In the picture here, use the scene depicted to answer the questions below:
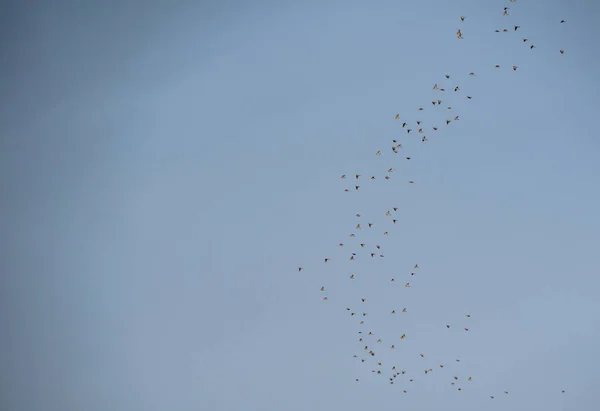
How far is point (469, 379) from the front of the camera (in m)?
28.2

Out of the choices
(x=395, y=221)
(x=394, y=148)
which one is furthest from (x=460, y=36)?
(x=395, y=221)

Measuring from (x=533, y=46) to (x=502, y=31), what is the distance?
1497 mm

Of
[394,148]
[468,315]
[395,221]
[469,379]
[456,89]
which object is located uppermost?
[456,89]

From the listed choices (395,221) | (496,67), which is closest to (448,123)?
(496,67)

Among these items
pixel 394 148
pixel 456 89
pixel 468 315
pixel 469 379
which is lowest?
pixel 469 379

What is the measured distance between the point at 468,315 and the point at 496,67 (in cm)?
1114

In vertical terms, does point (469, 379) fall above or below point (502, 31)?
below

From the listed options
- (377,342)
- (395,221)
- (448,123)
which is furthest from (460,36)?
(377,342)

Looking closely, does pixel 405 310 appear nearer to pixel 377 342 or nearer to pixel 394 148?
pixel 377 342

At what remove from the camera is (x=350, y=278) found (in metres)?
28.8

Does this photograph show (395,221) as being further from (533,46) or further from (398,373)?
(533,46)

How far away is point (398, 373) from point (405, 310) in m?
2.81

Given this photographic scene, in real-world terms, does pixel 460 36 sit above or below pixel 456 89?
above

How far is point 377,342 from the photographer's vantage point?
28453mm
